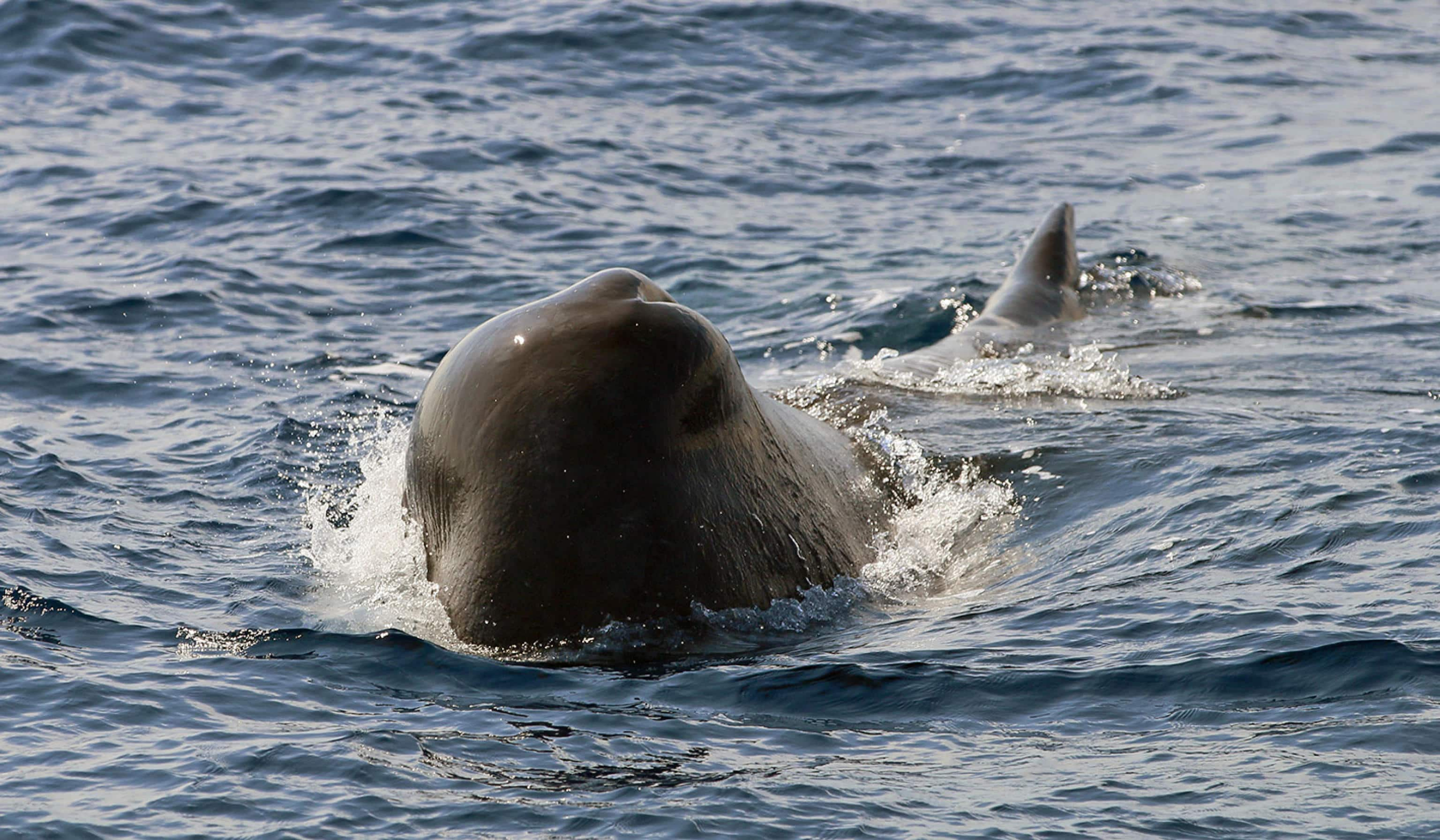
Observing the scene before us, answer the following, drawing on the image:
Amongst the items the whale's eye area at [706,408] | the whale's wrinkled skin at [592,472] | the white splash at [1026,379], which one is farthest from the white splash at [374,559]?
the white splash at [1026,379]

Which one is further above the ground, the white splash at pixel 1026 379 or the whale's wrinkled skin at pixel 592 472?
the whale's wrinkled skin at pixel 592 472

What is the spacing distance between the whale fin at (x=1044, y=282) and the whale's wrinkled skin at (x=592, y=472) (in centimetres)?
597

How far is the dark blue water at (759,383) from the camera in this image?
4.82 metres

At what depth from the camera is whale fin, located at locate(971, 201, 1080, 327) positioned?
11.5 metres

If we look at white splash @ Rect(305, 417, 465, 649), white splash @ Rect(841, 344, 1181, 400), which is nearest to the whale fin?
white splash @ Rect(841, 344, 1181, 400)

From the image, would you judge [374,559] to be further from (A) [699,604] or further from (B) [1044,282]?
(B) [1044,282]

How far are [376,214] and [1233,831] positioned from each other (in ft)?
41.5

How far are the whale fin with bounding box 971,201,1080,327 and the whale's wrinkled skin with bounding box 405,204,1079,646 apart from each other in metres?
5.97

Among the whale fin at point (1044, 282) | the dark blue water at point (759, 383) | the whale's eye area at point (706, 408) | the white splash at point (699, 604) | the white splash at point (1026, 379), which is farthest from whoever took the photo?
the whale fin at point (1044, 282)

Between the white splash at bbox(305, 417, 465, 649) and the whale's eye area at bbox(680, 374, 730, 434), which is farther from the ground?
the whale's eye area at bbox(680, 374, 730, 434)

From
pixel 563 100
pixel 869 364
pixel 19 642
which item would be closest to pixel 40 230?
pixel 563 100

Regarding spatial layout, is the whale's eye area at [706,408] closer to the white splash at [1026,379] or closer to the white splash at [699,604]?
the white splash at [699,604]

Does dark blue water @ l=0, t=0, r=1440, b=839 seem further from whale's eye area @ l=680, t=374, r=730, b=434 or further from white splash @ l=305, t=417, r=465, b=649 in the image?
whale's eye area @ l=680, t=374, r=730, b=434

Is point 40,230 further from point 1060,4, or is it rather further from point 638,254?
point 1060,4
